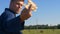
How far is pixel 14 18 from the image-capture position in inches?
102

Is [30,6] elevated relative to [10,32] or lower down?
elevated

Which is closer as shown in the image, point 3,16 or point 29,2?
point 29,2

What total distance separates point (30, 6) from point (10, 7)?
1.75 feet

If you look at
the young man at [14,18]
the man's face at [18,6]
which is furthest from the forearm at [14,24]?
the man's face at [18,6]

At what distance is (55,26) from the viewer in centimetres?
6769

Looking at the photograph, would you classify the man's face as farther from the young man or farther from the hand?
the hand

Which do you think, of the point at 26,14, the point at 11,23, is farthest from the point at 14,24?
the point at 26,14

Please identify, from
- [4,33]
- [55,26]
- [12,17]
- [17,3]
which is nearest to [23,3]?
[17,3]

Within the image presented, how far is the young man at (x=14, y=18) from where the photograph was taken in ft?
8.24

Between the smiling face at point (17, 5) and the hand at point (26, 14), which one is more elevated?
the smiling face at point (17, 5)

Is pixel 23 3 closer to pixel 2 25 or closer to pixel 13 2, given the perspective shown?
pixel 13 2

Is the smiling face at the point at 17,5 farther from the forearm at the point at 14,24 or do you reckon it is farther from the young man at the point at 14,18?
the forearm at the point at 14,24

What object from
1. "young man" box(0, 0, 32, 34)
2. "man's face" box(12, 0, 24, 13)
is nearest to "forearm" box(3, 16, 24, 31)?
"young man" box(0, 0, 32, 34)

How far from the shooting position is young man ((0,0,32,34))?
8.24ft
